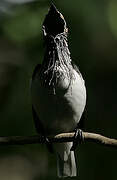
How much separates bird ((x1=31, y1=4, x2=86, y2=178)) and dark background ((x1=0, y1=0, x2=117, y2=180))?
669 millimetres

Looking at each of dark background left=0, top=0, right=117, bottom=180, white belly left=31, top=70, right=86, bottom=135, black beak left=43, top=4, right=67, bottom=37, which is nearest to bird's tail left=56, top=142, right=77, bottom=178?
dark background left=0, top=0, right=117, bottom=180

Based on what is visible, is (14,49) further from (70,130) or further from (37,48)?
(70,130)

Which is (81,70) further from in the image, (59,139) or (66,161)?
(59,139)

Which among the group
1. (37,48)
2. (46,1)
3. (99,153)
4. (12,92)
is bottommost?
(99,153)

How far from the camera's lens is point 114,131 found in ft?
21.2

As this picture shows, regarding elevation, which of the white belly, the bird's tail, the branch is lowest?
the bird's tail

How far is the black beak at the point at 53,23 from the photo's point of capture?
509 cm

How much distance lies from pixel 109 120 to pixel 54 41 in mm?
1777

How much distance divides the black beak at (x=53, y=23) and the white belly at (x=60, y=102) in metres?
0.39

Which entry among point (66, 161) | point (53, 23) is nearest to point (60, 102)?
point (53, 23)

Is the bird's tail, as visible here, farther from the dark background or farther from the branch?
the branch

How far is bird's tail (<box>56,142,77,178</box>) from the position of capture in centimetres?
577

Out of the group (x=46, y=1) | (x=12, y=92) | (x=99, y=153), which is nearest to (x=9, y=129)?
(x=12, y=92)

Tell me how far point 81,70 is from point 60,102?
64.8 inches
